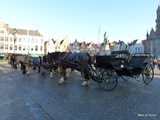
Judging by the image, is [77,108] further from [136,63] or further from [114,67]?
[136,63]

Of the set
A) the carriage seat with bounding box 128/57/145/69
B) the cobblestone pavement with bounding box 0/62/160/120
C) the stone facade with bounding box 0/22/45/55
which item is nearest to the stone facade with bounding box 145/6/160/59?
the stone facade with bounding box 0/22/45/55

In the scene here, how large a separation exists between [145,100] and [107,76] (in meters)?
1.95

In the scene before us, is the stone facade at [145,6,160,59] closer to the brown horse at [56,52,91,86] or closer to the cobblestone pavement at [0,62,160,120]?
the brown horse at [56,52,91,86]

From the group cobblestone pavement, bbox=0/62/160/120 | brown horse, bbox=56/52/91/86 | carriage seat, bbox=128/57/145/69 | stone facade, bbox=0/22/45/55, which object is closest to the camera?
cobblestone pavement, bbox=0/62/160/120

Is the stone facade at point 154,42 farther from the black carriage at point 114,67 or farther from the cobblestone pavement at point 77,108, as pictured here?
the cobblestone pavement at point 77,108

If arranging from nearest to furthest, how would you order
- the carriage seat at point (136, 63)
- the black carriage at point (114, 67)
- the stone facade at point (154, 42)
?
1. the black carriage at point (114, 67)
2. the carriage seat at point (136, 63)
3. the stone facade at point (154, 42)

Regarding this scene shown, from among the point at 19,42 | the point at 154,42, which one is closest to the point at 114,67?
the point at 19,42

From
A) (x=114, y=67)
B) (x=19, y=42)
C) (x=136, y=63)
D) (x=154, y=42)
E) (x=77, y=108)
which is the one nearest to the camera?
(x=77, y=108)

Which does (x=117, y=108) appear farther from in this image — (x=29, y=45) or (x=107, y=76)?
(x=29, y=45)

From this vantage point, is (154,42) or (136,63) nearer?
(136,63)

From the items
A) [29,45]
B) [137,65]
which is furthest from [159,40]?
[137,65]

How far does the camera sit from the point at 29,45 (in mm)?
55000

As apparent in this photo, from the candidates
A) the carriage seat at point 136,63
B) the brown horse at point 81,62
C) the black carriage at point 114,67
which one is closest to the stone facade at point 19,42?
the brown horse at point 81,62

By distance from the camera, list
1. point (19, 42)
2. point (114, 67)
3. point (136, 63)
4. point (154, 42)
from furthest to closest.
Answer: point (154, 42) < point (19, 42) < point (136, 63) < point (114, 67)
